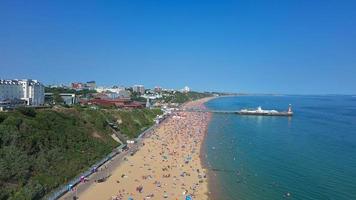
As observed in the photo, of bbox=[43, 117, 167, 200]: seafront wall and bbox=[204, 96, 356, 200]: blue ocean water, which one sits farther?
bbox=[204, 96, 356, 200]: blue ocean water

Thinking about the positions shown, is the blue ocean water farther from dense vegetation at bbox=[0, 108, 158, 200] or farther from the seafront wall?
dense vegetation at bbox=[0, 108, 158, 200]

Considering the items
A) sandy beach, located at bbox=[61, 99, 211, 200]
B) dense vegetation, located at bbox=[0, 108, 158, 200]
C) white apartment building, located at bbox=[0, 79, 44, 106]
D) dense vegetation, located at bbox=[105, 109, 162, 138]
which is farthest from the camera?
white apartment building, located at bbox=[0, 79, 44, 106]

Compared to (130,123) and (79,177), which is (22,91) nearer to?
(130,123)

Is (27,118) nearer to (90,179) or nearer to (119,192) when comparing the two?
(90,179)

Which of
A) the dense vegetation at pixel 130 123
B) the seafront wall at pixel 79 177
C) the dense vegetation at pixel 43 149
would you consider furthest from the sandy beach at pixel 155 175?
the dense vegetation at pixel 130 123

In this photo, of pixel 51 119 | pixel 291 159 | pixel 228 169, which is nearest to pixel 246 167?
pixel 228 169

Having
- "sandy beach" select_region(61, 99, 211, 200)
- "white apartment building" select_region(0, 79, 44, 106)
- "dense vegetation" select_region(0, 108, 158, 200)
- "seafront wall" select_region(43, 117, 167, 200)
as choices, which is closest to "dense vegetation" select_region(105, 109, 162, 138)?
"sandy beach" select_region(61, 99, 211, 200)

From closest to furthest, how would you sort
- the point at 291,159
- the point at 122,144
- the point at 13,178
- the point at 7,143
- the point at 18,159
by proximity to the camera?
1. the point at 13,178
2. the point at 18,159
3. the point at 7,143
4. the point at 291,159
5. the point at 122,144

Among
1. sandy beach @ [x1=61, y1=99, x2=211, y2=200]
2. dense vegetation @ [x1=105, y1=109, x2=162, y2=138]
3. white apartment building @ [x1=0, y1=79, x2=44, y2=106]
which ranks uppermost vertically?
white apartment building @ [x1=0, y1=79, x2=44, y2=106]

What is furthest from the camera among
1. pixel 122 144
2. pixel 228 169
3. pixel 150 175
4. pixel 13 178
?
pixel 122 144
